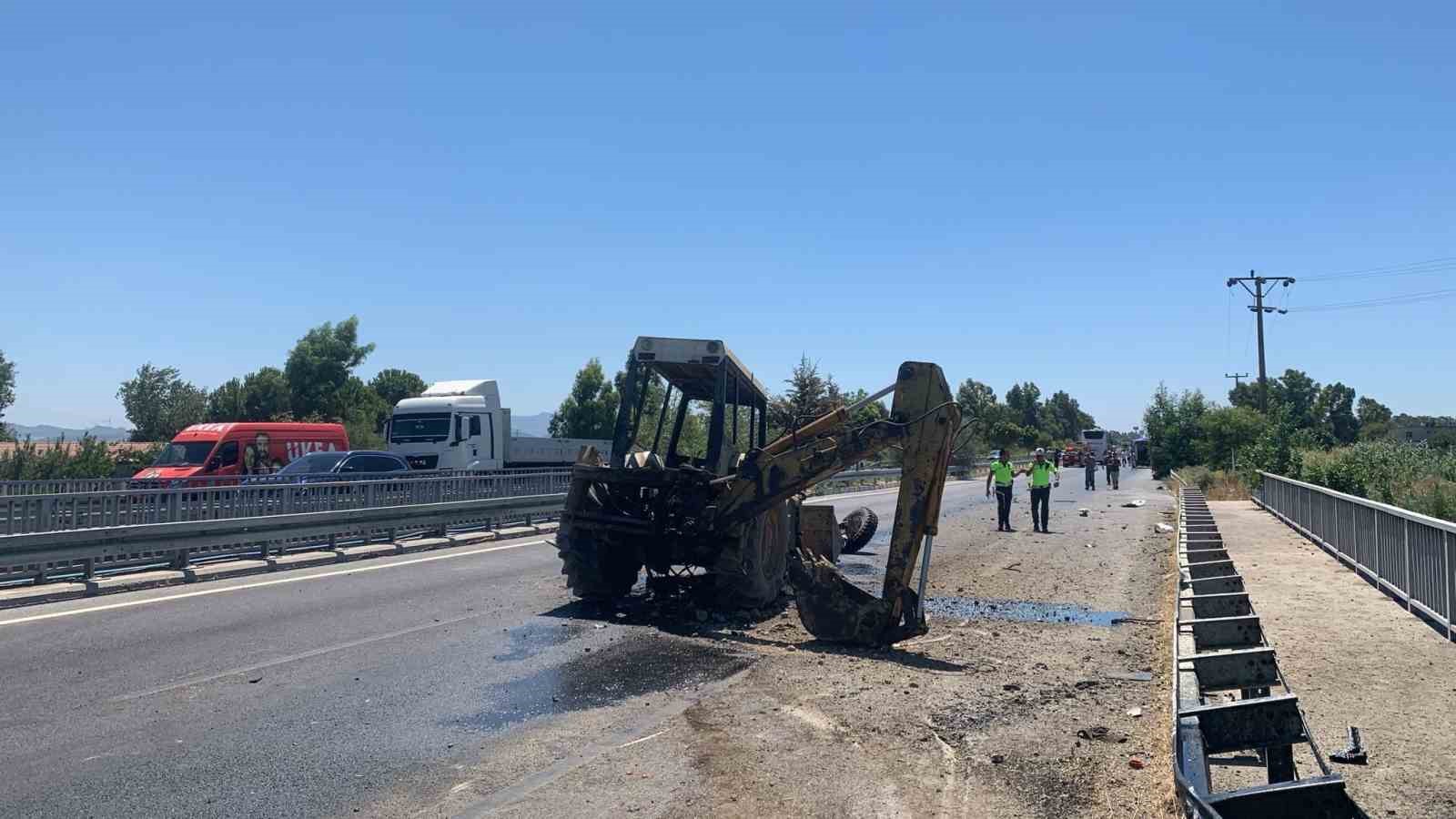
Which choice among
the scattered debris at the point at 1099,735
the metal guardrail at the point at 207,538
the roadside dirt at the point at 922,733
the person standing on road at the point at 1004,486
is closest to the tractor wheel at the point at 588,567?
the roadside dirt at the point at 922,733

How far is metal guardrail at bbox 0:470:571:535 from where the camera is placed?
12078 millimetres

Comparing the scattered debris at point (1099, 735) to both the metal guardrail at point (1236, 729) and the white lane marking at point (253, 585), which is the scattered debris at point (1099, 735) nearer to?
the metal guardrail at point (1236, 729)

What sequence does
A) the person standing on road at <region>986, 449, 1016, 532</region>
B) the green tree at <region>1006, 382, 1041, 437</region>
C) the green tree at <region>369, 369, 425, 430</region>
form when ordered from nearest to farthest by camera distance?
the person standing on road at <region>986, 449, 1016, 532</region> < the green tree at <region>369, 369, 425, 430</region> < the green tree at <region>1006, 382, 1041, 437</region>

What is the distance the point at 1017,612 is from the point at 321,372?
5707 centimetres

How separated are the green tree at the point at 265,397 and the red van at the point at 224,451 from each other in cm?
3278

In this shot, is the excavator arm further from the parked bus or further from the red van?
the parked bus

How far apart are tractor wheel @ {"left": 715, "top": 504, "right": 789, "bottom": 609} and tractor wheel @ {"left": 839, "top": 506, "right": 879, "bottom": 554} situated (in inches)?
273

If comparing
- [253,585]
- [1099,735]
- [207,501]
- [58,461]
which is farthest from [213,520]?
[58,461]

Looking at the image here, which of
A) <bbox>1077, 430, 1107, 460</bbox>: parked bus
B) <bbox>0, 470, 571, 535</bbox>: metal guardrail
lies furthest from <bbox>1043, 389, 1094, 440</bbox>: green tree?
<bbox>0, 470, 571, 535</bbox>: metal guardrail

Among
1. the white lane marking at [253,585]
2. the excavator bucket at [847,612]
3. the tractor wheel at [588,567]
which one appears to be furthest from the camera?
the tractor wheel at [588,567]

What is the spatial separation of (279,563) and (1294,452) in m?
30.4

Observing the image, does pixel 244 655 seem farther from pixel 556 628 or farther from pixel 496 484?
pixel 496 484

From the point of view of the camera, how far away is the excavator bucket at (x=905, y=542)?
9.05m

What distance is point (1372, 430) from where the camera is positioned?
96.6 meters
